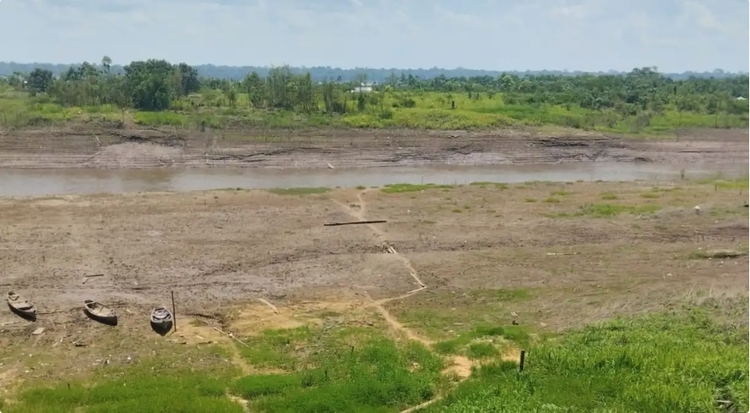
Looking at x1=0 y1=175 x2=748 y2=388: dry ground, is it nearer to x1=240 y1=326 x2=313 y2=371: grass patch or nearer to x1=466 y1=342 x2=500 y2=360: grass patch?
x1=240 y1=326 x2=313 y2=371: grass patch

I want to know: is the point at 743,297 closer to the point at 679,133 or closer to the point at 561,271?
the point at 561,271

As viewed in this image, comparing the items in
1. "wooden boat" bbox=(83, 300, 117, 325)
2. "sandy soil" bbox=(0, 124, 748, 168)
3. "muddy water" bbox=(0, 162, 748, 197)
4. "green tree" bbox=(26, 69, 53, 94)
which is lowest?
"wooden boat" bbox=(83, 300, 117, 325)

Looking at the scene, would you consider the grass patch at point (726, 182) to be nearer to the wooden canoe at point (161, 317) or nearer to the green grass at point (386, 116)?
the green grass at point (386, 116)

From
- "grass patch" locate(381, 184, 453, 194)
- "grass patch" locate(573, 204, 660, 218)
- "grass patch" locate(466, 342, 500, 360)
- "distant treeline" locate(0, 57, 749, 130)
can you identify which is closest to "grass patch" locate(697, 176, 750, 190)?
"grass patch" locate(573, 204, 660, 218)

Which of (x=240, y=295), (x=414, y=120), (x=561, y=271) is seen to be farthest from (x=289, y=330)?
(x=414, y=120)

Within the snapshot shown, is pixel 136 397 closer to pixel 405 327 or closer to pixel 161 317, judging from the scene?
pixel 161 317

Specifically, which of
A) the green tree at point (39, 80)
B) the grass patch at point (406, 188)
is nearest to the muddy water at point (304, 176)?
the grass patch at point (406, 188)
